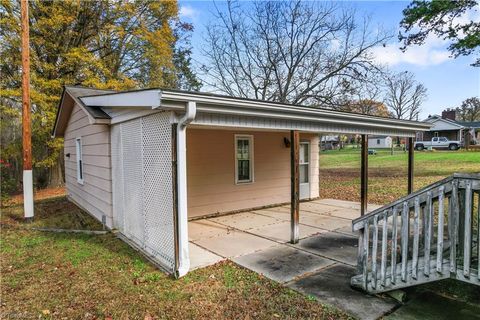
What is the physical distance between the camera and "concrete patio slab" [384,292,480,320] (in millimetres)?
3121

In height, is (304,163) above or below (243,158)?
below

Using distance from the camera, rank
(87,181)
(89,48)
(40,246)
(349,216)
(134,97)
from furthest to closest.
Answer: (89,48), (87,181), (349,216), (40,246), (134,97)

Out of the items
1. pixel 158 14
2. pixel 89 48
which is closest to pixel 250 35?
pixel 158 14

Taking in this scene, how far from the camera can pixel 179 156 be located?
4.05 m

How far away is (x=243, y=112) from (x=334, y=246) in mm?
3014

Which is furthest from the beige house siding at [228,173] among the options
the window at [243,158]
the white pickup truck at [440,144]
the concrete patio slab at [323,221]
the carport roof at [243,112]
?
the white pickup truck at [440,144]

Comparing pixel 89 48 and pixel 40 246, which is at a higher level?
pixel 89 48

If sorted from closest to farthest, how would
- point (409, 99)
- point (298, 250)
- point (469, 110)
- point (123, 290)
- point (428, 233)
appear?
point (428, 233) → point (123, 290) → point (298, 250) → point (409, 99) → point (469, 110)

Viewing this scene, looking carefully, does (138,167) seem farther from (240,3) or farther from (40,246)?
(240,3)

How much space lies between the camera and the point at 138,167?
5254 mm

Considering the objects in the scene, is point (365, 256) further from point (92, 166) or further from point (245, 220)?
point (92, 166)

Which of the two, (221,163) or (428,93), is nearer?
(221,163)

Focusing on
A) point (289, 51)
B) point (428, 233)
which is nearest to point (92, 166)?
point (428, 233)

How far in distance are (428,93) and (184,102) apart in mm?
48724
